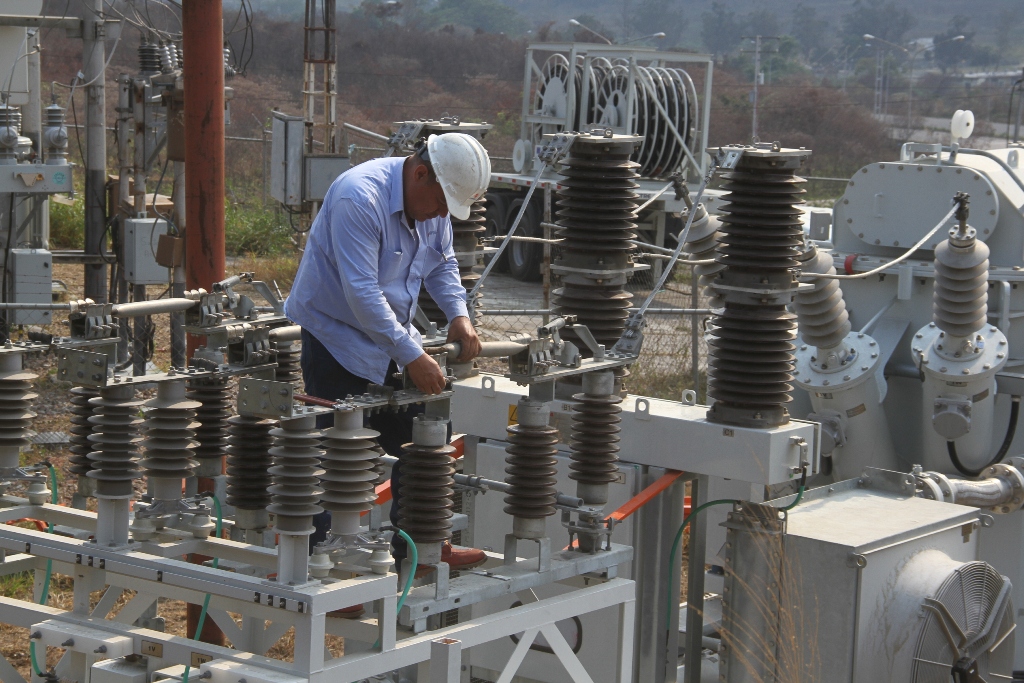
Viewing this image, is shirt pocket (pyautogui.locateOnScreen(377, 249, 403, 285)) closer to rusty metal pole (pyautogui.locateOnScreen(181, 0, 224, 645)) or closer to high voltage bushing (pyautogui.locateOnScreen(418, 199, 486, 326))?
rusty metal pole (pyautogui.locateOnScreen(181, 0, 224, 645))

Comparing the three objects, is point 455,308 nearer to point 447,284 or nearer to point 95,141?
point 447,284

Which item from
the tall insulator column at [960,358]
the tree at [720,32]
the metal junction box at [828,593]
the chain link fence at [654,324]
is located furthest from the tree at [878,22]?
the metal junction box at [828,593]

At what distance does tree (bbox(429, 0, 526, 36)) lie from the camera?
284ft

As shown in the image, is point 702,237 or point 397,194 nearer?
point 397,194

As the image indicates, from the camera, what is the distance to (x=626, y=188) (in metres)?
5.12

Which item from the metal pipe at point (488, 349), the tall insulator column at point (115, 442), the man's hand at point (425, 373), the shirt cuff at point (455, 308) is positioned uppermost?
the shirt cuff at point (455, 308)

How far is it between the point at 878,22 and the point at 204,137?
112 meters

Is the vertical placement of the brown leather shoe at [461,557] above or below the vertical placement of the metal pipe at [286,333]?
below

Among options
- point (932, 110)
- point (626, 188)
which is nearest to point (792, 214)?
point (626, 188)

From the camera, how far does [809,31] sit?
108 meters

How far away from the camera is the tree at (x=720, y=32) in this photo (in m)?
104

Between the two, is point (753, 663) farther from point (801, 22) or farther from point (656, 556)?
point (801, 22)

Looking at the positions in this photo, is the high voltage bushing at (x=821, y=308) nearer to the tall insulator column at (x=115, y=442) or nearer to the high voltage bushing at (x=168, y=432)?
the high voltage bushing at (x=168, y=432)

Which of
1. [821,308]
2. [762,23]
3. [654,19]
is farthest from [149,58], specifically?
[762,23]
